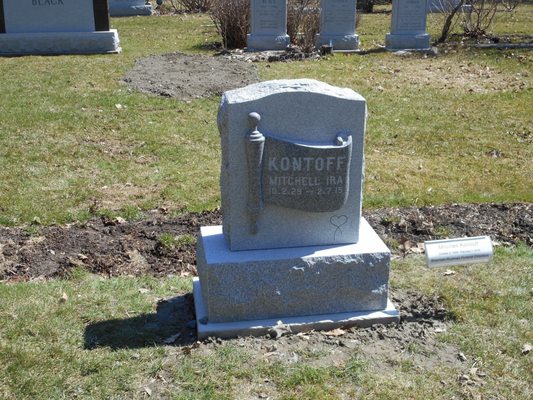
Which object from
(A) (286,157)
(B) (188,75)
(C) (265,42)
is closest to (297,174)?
(A) (286,157)

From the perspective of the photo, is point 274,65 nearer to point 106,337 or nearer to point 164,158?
point 164,158

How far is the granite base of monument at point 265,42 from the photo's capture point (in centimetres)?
1609

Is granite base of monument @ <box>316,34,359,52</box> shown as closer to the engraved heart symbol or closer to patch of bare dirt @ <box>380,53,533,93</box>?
patch of bare dirt @ <box>380,53,533,93</box>

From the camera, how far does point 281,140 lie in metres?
4.69

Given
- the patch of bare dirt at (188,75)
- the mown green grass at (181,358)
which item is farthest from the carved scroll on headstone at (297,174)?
the patch of bare dirt at (188,75)

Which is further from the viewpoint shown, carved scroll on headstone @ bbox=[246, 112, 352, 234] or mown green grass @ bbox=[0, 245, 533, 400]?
carved scroll on headstone @ bbox=[246, 112, 352, 234]

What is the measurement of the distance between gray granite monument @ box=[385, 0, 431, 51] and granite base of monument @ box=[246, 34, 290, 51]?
2459 mm

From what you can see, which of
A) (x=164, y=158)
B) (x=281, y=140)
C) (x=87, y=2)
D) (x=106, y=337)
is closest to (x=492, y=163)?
(x=164, y=158)

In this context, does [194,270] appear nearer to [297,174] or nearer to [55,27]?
[297,174]

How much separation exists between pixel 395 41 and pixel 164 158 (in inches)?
357

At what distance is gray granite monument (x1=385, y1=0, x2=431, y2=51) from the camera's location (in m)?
16.3

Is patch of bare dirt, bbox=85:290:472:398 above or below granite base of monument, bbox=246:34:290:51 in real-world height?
above

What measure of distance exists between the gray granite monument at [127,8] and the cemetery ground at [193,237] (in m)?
10.0

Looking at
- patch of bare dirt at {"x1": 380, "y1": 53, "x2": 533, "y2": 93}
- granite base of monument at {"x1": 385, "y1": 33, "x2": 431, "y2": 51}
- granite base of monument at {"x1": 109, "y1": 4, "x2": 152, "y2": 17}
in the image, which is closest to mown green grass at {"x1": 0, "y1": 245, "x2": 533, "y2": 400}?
patch of bare dirt at {"x1": 380, "y1": 53, "x2": 533, "y2": 93}
